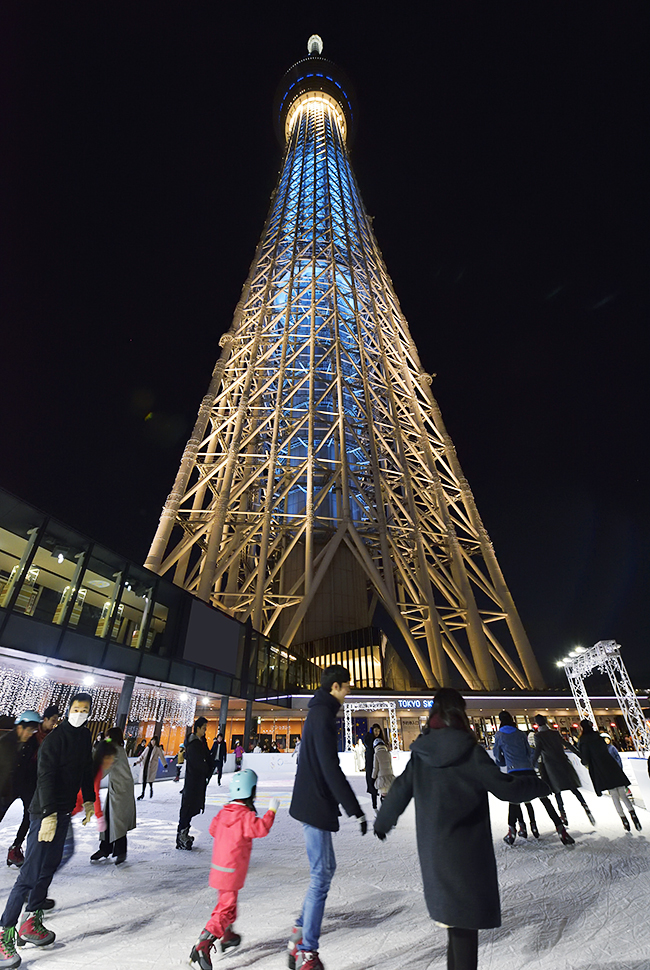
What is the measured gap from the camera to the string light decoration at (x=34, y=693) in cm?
1280

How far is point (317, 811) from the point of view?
3.02 meters

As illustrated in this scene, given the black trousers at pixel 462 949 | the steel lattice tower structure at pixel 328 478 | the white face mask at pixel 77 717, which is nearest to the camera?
the black trousers at pixel 462 949

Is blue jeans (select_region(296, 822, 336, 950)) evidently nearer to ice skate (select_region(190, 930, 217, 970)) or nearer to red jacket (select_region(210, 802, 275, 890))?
red jacket (select_region(210, 802, 275, 890))

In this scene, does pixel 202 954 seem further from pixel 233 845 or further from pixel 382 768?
pixel 382 768

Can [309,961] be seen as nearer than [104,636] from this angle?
Yes

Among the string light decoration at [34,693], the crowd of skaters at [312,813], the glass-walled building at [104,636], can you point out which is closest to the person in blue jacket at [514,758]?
the crowd of skaters at [312,813]

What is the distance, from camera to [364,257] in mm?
40031

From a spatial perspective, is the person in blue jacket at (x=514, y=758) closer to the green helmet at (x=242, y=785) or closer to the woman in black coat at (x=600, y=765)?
the woman in black coat at (x=600, y=765)

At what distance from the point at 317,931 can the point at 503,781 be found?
5.50 feet

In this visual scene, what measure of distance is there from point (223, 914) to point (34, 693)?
1339 centimetres

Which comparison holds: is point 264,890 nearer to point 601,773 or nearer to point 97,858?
point 97,858

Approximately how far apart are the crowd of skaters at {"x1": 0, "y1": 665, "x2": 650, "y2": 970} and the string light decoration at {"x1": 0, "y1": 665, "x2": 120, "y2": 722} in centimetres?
799

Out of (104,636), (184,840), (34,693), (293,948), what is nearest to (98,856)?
(184,840)

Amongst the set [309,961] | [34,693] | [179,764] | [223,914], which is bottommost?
[309,961]
